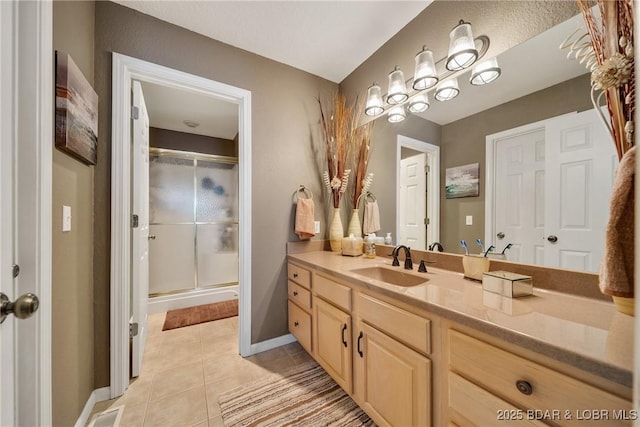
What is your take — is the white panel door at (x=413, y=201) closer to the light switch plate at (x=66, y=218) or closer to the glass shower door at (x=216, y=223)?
the light switch plate at (x=66, y=218)

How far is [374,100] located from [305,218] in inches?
44.3

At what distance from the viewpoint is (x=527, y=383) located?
61cm

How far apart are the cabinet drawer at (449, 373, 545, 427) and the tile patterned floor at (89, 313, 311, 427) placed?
121cm

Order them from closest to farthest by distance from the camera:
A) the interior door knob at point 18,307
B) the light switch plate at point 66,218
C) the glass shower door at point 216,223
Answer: the interior door knob at point 18,307
the light switch plate at point 66,218
the glass shower door at point 216,223

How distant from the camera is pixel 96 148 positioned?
137 cm

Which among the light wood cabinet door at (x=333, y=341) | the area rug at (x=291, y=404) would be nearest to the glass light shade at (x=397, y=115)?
the light wood cabinet door at (x=333, y=341)

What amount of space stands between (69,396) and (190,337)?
1095 millimetres

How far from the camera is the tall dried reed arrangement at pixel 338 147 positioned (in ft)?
6.86

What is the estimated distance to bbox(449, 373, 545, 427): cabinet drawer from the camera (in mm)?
631

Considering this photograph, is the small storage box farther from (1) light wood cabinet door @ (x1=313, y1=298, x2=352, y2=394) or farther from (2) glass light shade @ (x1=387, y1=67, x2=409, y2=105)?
(2) glass light shade @ (x1=387, y1=67, x2=409, y2=105)

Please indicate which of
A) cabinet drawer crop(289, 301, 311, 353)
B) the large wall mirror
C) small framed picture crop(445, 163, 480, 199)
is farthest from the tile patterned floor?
small framed picture crop(445, 163, 480, 199)

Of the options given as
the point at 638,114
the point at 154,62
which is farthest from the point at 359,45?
the point at 638,114

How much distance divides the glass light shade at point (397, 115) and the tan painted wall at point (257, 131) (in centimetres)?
71

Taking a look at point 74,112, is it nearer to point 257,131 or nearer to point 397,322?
point 257,131
